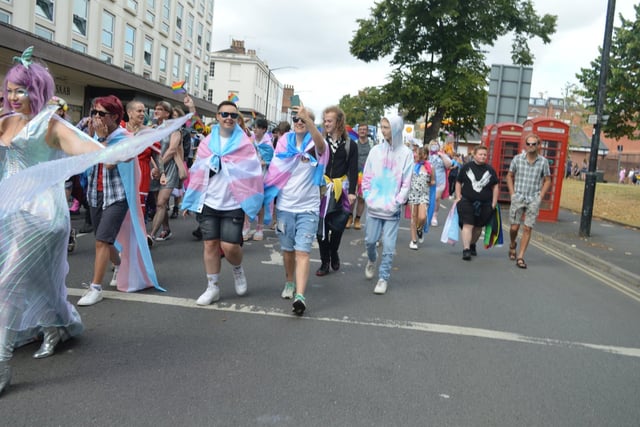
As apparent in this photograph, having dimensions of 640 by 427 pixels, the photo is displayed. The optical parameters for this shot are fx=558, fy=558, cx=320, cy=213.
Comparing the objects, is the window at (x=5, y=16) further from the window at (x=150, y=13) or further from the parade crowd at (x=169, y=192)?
the parade crowd at (x=169, y=192)

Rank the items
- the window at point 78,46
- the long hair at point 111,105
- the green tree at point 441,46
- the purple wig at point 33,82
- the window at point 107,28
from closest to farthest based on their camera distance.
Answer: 1. the purple wig at point 33,82
2. the long hair at point 111,105
3. the window at point 78,46
4. the window at point 107,28
5. the green tree at point 441,46

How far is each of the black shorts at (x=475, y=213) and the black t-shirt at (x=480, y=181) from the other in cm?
9

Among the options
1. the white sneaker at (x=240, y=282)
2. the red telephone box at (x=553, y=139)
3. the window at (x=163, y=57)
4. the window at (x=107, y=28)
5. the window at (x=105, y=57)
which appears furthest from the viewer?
the window at (x=163, y=57)

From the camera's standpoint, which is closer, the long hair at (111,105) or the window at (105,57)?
the long hair at (111,105)

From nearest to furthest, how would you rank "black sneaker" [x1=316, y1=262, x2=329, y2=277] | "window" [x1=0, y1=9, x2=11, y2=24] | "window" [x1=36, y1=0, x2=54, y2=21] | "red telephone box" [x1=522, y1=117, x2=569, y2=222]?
1. "black sneaker" [x1=316, y1=262, x2=329, y2=277]
2. "red telephone box" [x1=522, y1=117, x2=569, y2=222]
3. "window" [x1=0, y1=9, x2=11, y2=24]
4. "window" [x1=36, y1=0, x2=54, y2=21]

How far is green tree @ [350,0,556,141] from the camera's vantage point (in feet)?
99.3

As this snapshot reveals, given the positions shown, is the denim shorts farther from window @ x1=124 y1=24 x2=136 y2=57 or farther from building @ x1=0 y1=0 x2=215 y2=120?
window @ x1=124 y1=24 x2=136 y2=57

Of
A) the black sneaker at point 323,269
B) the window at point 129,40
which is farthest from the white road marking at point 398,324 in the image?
the window at point 129,40

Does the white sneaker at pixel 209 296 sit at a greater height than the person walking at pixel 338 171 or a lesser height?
lesser

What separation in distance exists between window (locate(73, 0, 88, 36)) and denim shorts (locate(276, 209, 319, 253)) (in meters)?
24.5

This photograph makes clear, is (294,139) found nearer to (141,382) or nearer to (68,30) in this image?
(141,382)

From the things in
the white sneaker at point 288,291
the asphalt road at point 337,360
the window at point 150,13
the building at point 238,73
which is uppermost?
the building at point 238,73

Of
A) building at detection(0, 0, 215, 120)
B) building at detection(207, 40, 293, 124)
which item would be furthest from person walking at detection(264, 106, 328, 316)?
building at detection(207, 40, 293, 124)

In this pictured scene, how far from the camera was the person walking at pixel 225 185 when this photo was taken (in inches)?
193
